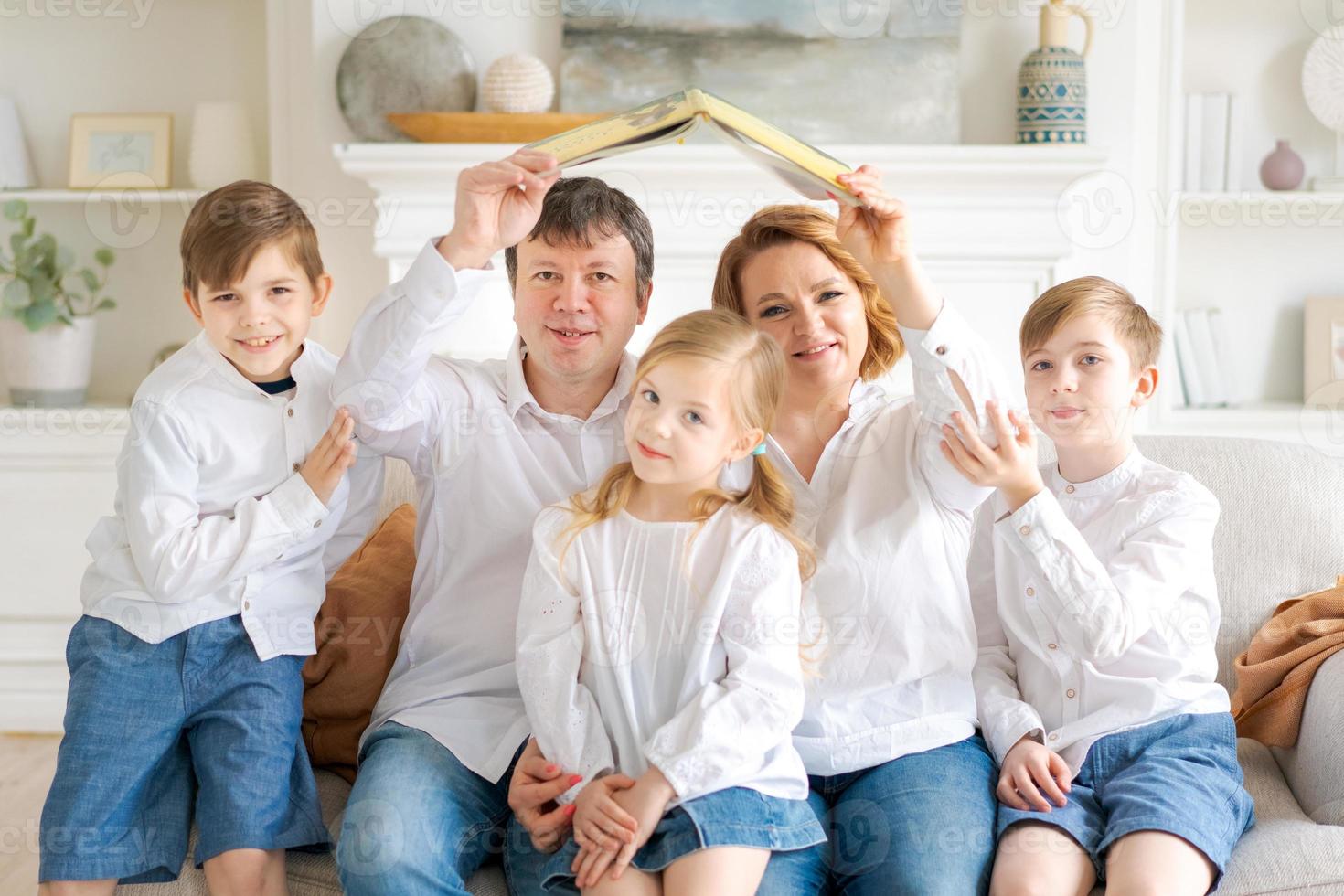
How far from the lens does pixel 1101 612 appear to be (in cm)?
154

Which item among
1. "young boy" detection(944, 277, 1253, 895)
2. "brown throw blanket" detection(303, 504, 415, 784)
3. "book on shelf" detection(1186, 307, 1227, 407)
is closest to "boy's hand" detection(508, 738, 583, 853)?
"brown throw blanket" detection(303, 504, 415, 784)

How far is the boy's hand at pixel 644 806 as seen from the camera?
143 centimetres

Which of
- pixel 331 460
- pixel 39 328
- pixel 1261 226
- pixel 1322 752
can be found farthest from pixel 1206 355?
pixel 39 328

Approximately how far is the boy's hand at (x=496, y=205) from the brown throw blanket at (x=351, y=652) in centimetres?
56

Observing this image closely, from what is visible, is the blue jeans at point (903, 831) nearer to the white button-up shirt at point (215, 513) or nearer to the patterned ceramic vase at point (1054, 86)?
the white button-up shirt at point (215, 513)

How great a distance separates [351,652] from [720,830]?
0.70 metres

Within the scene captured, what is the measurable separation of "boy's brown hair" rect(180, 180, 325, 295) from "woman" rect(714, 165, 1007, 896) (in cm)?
61

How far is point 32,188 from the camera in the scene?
3.63 meters

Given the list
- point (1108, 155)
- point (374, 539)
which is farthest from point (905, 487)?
point (1108, 155)

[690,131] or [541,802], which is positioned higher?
[690,131]

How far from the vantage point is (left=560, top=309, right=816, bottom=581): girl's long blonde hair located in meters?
1.55

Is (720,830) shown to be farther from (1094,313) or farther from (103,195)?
(103,195)

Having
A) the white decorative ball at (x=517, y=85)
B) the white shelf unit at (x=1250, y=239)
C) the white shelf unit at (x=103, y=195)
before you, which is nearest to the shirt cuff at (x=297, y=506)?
the white decorative ball at (x=517, y=85)

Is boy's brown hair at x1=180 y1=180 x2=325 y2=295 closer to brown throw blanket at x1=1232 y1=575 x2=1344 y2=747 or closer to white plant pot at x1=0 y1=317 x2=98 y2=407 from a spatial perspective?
brown throw blanket at x1=1232 y1=575 x2=1344 y2=747
